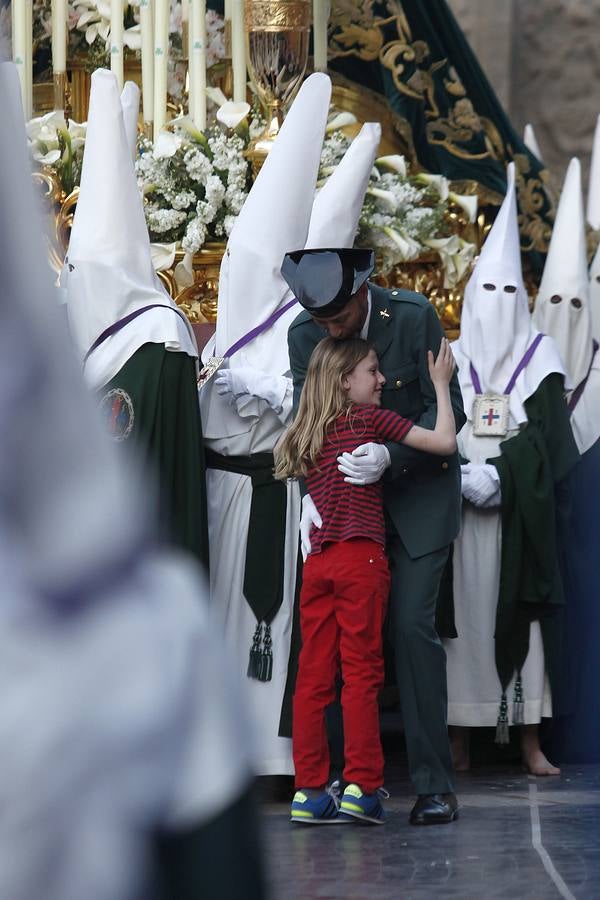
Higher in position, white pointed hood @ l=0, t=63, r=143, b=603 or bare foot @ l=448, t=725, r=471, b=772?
white pointed hood @ l=0, t=63, r=143, b=603

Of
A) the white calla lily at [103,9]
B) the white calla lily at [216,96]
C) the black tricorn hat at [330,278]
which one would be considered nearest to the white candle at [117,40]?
the white calla lily at [103,9]

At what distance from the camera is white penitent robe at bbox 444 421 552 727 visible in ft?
19.8

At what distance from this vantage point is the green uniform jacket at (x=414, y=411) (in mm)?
4879

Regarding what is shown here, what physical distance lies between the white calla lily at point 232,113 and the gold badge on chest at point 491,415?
1.49 metres

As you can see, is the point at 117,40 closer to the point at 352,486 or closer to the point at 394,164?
the point at 394,164

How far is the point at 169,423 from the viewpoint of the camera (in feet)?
17.1

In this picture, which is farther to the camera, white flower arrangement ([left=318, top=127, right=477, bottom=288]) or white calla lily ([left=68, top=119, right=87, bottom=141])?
white calla lily ([left=68, top=119, right=87, bottom=141])

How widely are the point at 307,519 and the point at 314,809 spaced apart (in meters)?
0.78

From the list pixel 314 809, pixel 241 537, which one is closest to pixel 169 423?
pixel 241 537

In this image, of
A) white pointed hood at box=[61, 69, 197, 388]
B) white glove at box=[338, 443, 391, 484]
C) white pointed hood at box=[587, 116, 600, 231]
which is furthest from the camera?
white pointed hood at box=[587, 116, 600, 231]

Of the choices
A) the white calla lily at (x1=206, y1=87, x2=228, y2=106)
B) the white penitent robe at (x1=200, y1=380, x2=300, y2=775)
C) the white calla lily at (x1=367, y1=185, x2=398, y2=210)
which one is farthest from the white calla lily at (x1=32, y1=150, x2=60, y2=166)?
the white penitent robe at (x1=200, y1=380, x2=300, y2=775)

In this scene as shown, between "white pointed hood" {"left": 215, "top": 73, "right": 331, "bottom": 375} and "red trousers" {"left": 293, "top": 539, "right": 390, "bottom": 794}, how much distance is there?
2.94 ft

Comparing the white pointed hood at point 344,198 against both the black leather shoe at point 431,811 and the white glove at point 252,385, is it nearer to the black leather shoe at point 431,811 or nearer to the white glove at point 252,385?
the white glove at point 252,385

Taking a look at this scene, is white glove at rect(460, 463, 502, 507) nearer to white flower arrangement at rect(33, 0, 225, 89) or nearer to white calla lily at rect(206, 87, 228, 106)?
white calla lily at rect(206, 87, 228, 106)
